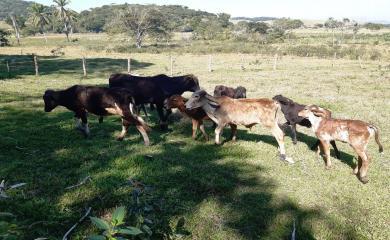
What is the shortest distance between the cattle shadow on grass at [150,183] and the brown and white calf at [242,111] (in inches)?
36.6

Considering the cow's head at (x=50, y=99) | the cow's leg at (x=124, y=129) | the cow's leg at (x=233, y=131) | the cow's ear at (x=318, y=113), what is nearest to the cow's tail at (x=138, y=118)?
the cow's leg at (x=124, y=129)

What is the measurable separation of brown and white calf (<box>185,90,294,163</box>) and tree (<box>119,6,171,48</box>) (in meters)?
64.7

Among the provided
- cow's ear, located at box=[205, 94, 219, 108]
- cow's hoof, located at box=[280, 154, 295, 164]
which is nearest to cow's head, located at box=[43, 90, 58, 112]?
cow's ear, located at box=[205, 94, 219, 108]

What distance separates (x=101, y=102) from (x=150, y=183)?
13.5 ft

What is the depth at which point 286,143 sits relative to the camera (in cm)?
1277

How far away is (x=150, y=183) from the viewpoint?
868 centimetres

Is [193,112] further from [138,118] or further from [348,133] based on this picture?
[348,133]

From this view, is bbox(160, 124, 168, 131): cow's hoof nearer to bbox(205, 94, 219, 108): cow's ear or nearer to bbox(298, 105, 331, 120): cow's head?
bbox(205, 94, 219, 108): cow's ear

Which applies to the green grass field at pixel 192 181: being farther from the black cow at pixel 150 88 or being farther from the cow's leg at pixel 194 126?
the black cow at pixel 150 88

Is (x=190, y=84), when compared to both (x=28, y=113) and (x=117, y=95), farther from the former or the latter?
(x=28, y=113)

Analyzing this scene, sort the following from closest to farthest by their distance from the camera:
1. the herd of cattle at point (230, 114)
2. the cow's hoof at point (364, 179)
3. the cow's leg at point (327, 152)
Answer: the cow's hoof at point (364, 179), the herd of cattle at point (230, 114), the cow's leg at point (327, 152)

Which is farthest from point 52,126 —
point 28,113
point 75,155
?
point 75,155

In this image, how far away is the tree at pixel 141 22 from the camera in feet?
252

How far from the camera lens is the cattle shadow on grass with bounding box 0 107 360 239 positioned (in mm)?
7258
